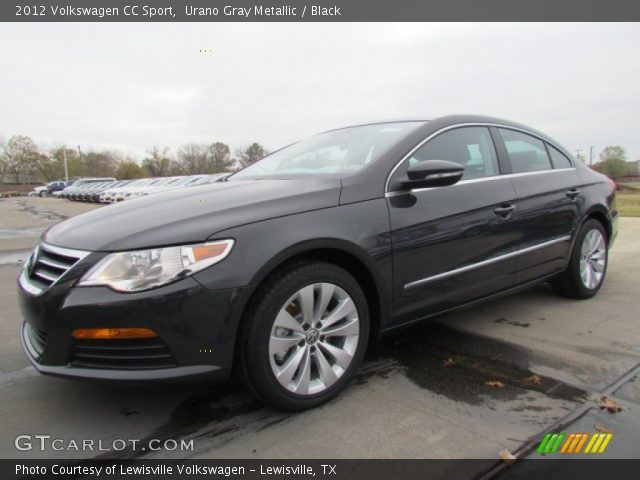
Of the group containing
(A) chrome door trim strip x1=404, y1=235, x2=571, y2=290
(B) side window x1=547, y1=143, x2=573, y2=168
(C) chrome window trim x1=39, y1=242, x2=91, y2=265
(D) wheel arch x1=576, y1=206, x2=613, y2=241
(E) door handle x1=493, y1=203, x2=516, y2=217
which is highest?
(B) side window x1=547, y1=143, x2=573, y2=168

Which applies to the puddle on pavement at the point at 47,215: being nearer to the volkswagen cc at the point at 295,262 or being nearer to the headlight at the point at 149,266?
the volkswagen cc at the point at 295,262

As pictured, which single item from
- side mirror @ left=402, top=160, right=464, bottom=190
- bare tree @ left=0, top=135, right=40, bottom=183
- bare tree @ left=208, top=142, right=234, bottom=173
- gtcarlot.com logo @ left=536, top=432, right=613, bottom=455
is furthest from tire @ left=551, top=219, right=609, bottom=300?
bare tree @ left=0, top=135, right=40, bottom=183

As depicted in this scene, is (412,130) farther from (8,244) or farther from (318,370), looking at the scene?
(8,244)

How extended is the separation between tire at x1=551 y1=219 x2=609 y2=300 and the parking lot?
64 cm

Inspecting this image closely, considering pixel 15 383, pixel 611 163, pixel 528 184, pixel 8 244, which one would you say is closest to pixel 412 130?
pixel 528 184

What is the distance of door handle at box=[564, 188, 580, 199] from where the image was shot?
3.73 metres

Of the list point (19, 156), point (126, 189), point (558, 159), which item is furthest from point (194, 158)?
point (558, 159)

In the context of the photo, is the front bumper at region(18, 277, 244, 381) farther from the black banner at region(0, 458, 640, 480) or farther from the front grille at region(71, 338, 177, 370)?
the black banner at region(0, 458, 640, 480)

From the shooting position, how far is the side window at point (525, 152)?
3440 millimetres

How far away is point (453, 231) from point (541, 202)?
1.10 meters

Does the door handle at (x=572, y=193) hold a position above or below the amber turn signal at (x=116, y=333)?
above

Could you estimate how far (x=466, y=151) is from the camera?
123 inches

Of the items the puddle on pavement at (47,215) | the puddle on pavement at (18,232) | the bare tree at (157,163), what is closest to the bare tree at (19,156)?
the bare tree at (157,163)

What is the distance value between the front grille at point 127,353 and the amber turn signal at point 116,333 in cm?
2
